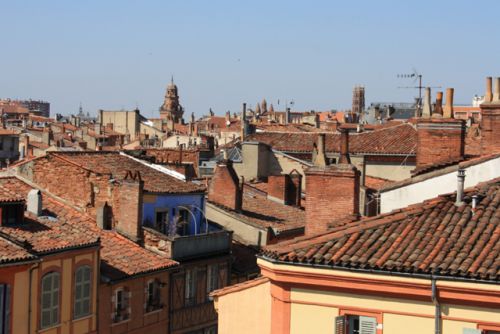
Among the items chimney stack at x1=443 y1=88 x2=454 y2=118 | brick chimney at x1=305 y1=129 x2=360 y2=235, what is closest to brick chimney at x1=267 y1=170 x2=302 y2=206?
chimney stack at x1=443 y1=88 x2=454 y2=118

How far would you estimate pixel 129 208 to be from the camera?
1436 inches

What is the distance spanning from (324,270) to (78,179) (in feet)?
79.0

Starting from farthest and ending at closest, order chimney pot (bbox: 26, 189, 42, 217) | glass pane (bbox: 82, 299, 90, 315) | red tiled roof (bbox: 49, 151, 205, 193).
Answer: red tiled roof (bbox: 49, 151, 205, 193) < chimney pot (bbox: 26, 189, 42, 217) < glass pane (bbox: 82, 299, 90, 315)

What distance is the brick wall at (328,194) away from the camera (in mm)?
19953

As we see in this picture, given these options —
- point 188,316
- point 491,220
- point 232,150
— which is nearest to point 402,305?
point 491,220

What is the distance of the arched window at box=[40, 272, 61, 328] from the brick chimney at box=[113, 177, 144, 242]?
6.98m

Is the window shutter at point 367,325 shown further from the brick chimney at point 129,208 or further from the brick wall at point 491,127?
the brick chimney at point 129,208

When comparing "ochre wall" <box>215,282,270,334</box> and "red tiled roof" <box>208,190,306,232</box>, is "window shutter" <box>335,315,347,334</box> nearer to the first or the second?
"ochre wall" <box>215,282,270,334</box>

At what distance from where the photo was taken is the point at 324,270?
47.0 feet

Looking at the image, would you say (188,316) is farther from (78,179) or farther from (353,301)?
(353,301)

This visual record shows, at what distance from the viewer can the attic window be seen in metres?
29.6

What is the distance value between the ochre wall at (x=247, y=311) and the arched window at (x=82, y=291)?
→ 1363 centimetres

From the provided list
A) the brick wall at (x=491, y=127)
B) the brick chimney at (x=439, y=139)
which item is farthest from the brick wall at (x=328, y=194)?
the brick wall at (x=491, y=127)

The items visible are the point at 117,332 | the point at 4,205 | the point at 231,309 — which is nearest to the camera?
the point at 231,309
